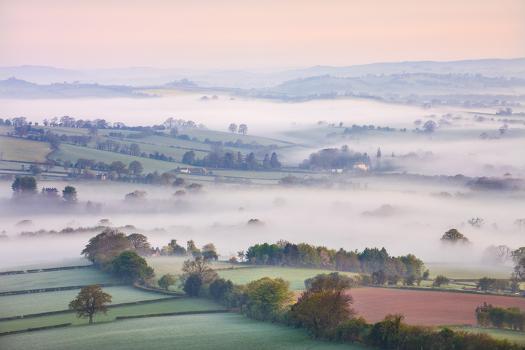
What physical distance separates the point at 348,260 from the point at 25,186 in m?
41.5

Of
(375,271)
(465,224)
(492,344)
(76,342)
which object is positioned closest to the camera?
(492,344)

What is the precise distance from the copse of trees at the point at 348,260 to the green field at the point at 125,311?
367 inches

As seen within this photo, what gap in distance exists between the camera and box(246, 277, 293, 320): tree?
139 ft

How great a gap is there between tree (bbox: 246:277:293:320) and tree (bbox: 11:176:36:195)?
4932 cm

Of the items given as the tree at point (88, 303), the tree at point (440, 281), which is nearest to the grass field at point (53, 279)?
the tree at point (88, 303)

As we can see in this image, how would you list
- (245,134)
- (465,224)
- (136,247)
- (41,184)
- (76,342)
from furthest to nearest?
(245,134) < (41,184) < (465,224) < (136,247) < (76,342)

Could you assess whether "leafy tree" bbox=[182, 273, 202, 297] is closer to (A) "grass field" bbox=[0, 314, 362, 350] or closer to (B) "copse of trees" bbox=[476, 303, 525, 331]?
(A) "grass field" bbox=[0, 314, 362, 350]

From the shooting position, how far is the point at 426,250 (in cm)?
6512

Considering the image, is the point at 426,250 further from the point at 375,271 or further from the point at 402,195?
the point at 402,195

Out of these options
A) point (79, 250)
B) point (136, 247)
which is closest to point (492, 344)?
point (136, 247)

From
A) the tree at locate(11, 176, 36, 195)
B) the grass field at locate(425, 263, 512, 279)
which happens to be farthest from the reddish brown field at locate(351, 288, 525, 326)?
the tree at locate(11, 176, 36, 195)

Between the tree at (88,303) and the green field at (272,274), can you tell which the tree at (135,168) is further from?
the tree at (88,303)

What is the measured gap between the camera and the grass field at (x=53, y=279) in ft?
168

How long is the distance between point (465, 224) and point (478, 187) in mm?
19743
